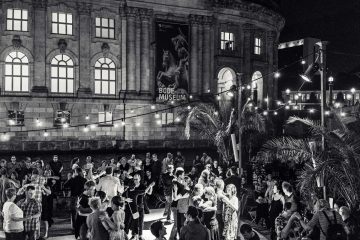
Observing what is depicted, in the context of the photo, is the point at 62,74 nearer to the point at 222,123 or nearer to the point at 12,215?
the point at 222,123

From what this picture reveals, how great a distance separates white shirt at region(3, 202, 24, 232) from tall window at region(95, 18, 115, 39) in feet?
85.4

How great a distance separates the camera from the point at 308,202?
40.6 ft

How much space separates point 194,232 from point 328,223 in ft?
9.19

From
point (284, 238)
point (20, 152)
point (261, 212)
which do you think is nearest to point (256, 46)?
point (20, 152)

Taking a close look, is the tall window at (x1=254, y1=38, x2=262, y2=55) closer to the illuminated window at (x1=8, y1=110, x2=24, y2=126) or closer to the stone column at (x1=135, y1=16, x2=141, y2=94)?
the stone column at (x1=135, y1=16, x2=141, y2=94)

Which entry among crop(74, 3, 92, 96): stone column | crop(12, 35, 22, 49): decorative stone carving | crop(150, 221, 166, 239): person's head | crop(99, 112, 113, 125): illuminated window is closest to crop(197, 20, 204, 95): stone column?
crop(99, 112, 113, 125): illuminated window

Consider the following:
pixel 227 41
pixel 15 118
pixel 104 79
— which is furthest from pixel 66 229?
pixel 227 41

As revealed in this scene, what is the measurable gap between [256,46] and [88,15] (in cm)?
1733

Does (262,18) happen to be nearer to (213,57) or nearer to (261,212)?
(213,57)

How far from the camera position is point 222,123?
90.0 feet

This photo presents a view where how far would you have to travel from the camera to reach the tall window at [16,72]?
1215 inches

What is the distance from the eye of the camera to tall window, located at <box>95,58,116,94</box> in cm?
3403

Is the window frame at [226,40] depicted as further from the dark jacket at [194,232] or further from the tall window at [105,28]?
the dark jacket at [194,232]

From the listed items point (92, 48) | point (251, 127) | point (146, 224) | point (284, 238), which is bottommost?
point (146, 224)
